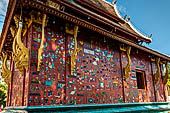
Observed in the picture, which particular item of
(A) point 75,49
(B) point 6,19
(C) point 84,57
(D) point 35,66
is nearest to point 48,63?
(D) point 35,66

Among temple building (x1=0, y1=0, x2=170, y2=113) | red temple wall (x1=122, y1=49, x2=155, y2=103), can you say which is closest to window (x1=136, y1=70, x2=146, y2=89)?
red temple wall (x1=122, y1=49, x2=155, y2=103)

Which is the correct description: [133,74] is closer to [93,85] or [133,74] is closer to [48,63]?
[93,85]

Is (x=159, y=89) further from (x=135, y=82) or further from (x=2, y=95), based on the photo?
(x=2, y=95)

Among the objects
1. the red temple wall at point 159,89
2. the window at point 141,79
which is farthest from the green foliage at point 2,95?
the red temple wall at point 159,89

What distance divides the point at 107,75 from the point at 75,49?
5.77ft

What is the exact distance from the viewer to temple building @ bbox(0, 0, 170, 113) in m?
4.38

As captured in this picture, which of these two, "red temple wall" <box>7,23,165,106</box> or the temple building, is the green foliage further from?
"red temple wall" <box>7,23,165,106</box>

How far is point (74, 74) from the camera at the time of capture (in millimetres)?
5145

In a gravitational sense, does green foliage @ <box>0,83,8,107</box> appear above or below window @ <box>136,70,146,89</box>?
below

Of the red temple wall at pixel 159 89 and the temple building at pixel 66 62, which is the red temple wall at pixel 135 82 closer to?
the temple building at pixel 66 62

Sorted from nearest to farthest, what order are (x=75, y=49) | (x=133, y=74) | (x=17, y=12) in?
(x=17, y=12) < (x=75, y=49) < (x=133, y=74)

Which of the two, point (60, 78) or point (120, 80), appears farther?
point (120, 80)

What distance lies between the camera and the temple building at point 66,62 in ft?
14.4

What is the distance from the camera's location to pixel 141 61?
316 inches
